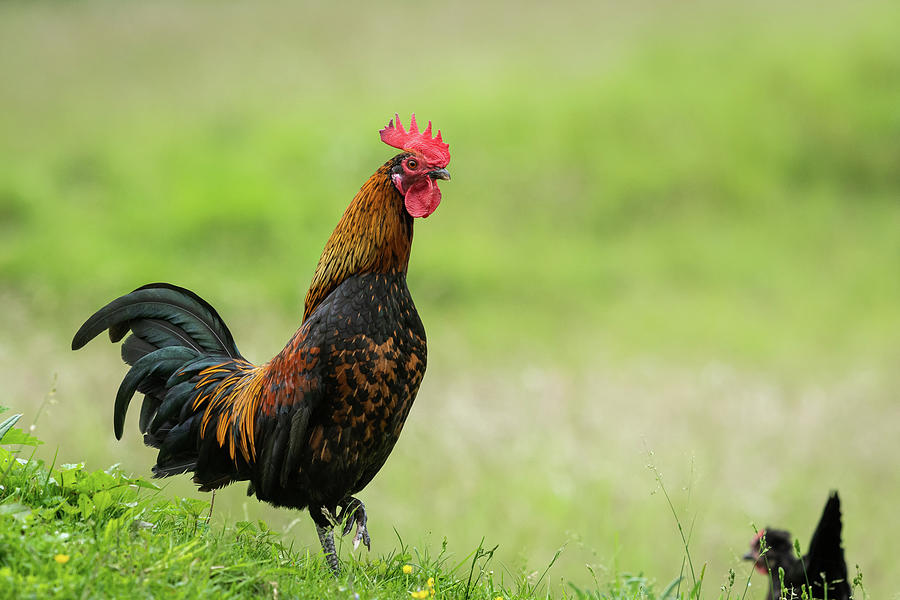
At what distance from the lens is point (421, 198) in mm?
3961

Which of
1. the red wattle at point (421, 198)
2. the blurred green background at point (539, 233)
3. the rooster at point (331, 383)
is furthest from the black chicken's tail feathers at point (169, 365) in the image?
the blurred green background at point (539, 233)

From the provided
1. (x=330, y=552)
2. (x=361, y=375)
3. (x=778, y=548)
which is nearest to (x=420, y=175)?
(x=361, y=375)

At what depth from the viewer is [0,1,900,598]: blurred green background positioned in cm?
838

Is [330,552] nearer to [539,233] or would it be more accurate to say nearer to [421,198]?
[421,198]

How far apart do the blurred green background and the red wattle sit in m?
3.48

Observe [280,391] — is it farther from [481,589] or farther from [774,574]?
[774,574]

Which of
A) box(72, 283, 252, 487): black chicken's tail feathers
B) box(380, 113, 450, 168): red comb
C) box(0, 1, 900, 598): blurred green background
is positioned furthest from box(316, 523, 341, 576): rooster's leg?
box(0, 1, 900, 598): blurred green background

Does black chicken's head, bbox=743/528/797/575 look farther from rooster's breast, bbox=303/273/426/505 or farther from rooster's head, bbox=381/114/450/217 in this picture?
rooster's head, bbox=381/114/450/217

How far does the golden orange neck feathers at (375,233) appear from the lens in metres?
3.98

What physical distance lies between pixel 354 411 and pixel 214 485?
112 cm

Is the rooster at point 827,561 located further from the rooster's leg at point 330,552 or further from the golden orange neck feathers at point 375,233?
the golden orange neck feathers at point 375,233

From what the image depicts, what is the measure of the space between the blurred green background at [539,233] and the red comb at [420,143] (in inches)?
142

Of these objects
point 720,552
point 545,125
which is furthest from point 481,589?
point 545,125

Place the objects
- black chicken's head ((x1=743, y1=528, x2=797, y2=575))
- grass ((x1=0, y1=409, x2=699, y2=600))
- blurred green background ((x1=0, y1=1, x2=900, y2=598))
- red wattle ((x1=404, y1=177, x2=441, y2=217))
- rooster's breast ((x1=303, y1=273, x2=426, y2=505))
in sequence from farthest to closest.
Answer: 1. blurred green background ((x1=0, y1=1, x2=900, y2=598))
2. black chicken's head ((x1=743, y1=528, x2=797, y2=575))
3. red wattle ((x1=404, y1=177, x2=441, y2=217))
4. rooster's breast ((x1=303, y1=273, x2=426, y2=505))
5. grass ((x1=0, y1=409, x2=699, y2=600))
